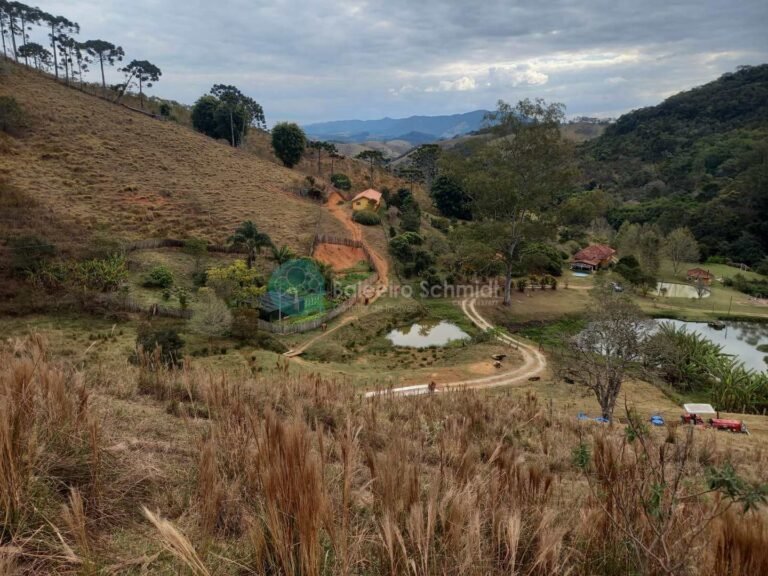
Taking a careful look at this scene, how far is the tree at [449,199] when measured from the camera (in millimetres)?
44781

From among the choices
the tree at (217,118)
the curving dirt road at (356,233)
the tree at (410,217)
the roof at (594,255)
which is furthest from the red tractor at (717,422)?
the tree at (217,118)

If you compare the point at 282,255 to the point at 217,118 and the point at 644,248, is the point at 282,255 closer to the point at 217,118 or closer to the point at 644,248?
the point at 644,248

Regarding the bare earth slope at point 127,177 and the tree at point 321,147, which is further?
Result: the tree at point 321,147

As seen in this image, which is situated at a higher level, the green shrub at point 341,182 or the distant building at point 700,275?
the green shrub at point 341,182

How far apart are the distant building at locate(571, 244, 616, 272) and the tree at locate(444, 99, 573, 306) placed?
15556 millimetres

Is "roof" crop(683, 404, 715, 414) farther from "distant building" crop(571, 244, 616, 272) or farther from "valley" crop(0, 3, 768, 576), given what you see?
"distant building" crop(571, 244, 616, 272)

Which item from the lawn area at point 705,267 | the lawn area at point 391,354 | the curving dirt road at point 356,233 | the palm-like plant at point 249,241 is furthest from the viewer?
the lawn area at point 705,267

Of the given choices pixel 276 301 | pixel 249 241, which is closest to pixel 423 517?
pixel 276 301

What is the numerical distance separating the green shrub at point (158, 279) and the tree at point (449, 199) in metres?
30.6

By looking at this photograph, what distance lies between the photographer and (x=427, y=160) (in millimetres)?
56125

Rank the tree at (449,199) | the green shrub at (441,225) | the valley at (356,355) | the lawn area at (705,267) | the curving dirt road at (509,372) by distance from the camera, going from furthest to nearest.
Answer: the tree at (449,199) → the green shrub at (441,225) → the lawn area at (705,267) → the curving dirt road at (509,372) → the valley at (356,355)

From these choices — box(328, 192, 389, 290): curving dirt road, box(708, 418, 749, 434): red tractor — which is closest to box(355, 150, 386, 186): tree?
box(328, 192, 389, 290): curving dirt road

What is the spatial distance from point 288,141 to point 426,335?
109 feet

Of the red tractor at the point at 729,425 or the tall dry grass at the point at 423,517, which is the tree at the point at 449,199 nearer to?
the red tractor at the point at 729,425
